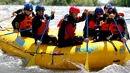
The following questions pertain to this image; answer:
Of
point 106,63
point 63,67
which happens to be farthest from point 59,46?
point 106,63

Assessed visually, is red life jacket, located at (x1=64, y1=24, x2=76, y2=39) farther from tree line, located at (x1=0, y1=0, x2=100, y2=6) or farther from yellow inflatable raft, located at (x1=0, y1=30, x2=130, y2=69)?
tree line, located at (x1=0, y1=0, x2=100, y2=6)

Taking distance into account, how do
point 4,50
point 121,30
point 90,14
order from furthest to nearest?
point 4,50 → point 90,14 → point 121,30

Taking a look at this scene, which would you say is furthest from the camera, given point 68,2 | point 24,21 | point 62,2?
point 68,2

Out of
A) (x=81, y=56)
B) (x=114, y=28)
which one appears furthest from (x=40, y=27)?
(x=114, y=28)

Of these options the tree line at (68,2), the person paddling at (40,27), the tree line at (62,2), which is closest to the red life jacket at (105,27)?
the person paddling at (40,27)

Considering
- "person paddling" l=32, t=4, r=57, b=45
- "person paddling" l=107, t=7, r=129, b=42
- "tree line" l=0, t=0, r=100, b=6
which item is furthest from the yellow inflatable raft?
"tree line" l=0, t=0, r=100, b=6

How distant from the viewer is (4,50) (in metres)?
10.7

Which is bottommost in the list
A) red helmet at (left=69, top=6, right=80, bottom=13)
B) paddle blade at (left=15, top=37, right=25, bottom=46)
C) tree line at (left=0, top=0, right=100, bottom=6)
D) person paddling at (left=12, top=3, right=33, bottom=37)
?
tree line at (left=0, top=0, right=100, bottom=6)

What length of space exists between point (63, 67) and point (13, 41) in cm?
215

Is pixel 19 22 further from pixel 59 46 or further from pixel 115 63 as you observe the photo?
pixel 115 63

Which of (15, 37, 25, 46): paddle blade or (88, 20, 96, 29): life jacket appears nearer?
(15, 37, 25, 46): paddle blade

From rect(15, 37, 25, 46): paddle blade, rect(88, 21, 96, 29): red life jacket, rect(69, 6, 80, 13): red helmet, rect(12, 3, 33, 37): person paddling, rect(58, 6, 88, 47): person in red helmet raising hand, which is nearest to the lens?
rect(69, 6, 80, 13): red helmet

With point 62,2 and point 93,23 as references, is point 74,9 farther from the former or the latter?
point 62,2

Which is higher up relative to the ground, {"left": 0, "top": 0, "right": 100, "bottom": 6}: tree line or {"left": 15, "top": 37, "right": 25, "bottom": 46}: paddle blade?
{"left": 15, "top": 37, "right": 25, "bottom": 46}: paddle blade
